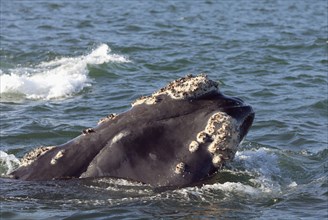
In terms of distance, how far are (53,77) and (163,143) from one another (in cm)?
1094

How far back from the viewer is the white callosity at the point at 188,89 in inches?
324

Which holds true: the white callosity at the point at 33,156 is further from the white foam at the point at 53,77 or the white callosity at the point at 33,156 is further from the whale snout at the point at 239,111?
the white foam at the point at 53,77

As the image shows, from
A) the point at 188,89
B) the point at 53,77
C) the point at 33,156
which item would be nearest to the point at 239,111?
the point at 188,89

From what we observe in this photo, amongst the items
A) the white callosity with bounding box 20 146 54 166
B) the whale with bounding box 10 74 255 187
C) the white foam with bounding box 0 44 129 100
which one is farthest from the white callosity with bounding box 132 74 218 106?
the white foam with bounding box 0 44 129 100

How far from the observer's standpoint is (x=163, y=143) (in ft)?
26.6

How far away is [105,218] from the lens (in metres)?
8.10

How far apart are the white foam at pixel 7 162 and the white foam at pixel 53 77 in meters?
5.82

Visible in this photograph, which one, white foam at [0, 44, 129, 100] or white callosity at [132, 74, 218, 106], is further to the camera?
white foam at [0, 44, 129, 100]

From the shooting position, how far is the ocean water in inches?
328

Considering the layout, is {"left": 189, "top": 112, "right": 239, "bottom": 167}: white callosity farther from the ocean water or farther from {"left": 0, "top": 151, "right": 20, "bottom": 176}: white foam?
{"left": 0, "top": 151, "right": 20, "bottom": 176}: white foam

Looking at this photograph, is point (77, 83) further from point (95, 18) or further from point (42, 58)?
point (95, 18)

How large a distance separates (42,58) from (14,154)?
10128 mm

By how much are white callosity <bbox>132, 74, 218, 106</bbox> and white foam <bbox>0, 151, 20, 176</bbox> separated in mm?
2827

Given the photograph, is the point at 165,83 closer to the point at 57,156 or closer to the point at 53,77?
the point at 53,77
